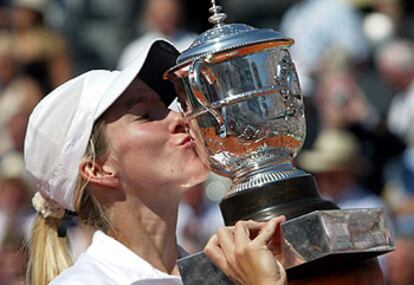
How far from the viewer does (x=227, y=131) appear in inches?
131

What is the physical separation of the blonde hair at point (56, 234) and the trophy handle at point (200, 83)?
49 cm

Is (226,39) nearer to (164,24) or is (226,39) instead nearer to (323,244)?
(323,244)

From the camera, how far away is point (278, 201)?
131 inches

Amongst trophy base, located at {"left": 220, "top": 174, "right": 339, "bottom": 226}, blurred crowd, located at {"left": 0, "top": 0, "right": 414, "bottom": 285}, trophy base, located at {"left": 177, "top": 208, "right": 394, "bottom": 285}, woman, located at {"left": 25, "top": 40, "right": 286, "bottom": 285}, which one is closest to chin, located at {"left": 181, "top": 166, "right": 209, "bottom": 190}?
woman, located at {"left": 25, "top": 40, "right": 286, "bottom": 285}

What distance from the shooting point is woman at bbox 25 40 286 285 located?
3.64 m

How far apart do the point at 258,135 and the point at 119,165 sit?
531mm

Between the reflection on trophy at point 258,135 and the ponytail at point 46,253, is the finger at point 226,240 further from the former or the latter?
the ponytail at point 46,253

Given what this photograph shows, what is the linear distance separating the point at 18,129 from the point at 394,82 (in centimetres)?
256

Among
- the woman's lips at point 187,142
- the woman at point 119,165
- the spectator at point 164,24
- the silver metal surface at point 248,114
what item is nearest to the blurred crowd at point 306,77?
the spectator at point 164,24

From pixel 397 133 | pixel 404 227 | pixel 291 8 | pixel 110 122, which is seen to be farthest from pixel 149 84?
Answer: pixel 291 8

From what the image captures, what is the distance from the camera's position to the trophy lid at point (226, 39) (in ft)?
10.8

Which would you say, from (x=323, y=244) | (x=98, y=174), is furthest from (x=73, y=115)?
(x=323, y=244)

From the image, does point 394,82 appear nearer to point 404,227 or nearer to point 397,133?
point 397,133

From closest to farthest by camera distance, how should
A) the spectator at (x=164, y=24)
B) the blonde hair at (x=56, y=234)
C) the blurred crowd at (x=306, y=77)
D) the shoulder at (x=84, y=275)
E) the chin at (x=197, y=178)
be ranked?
1. the shoulder at (x=84, y=275)
2. the chin at (x=197, y=178)
3. the blonde hair at (x=56, y=234)
4. the blurred crowd at (x=306, y=77)
5. the spectator at (x=164, y=24)
